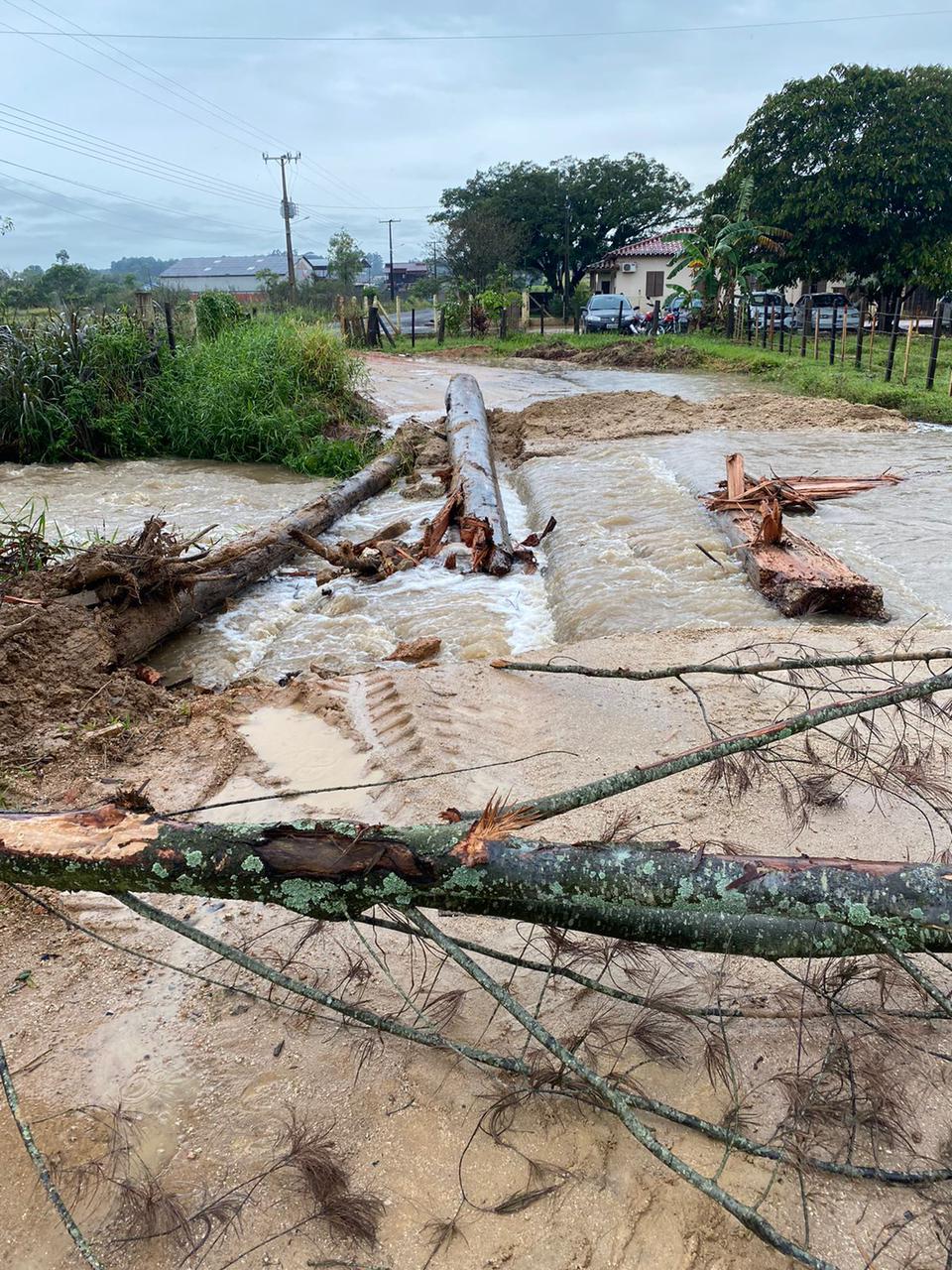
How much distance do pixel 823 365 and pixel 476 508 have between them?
47.0ft

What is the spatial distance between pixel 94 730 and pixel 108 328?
33.7 feet

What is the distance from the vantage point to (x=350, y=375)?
550 inches

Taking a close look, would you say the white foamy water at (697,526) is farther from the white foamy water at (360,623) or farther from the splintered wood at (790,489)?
the white foamy water at (360,623)

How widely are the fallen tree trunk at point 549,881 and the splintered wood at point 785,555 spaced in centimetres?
427

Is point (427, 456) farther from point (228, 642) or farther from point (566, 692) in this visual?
point (566, 692)

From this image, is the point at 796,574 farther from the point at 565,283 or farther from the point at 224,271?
the point at 224,271

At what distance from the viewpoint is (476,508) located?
327 inches

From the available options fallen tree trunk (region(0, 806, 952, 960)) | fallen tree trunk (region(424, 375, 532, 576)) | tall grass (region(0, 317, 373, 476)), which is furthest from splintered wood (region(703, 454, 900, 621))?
tall grass (region(0, 317, 373, 476))

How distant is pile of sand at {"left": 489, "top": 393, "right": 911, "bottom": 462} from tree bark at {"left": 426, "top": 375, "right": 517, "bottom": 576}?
4.17 feet

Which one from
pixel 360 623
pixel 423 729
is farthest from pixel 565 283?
pixel 423 729

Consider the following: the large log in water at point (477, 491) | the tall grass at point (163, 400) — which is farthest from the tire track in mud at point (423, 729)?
the tall grass at point (163, 400)

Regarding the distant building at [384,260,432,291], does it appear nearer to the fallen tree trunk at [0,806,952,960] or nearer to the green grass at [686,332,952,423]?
the green grass at [686,332,952,423]

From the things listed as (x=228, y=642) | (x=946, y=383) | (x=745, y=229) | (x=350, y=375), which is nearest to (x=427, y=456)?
(x=350, y=375)

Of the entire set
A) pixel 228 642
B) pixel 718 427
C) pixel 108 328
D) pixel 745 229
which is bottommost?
pixel 228 642
